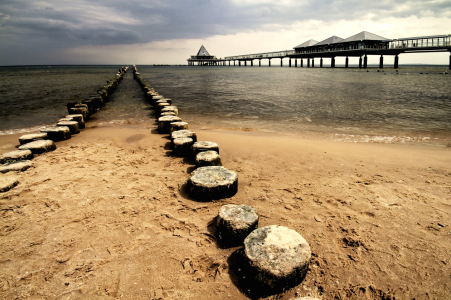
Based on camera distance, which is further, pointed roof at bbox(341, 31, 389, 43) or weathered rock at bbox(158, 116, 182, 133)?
pointed roof at bbox(341, 31, 389, 43)

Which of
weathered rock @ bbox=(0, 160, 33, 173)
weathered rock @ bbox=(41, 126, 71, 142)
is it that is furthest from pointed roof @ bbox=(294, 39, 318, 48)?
weathered rock @ bbox=(0, 160, 33, 173)

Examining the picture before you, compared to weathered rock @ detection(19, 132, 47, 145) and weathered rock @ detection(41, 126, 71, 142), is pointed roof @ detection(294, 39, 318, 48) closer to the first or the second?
weathered rock @ detection(41, 126, 71, 142)

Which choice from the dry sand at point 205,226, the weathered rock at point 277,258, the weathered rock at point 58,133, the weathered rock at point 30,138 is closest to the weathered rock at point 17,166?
the dry sand at point 205,226

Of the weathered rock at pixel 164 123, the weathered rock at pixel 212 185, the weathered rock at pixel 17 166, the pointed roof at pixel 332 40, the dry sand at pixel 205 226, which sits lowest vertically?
the dry sand at pixel 205 226

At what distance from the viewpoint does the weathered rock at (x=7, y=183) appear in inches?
135

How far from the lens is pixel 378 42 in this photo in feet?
143

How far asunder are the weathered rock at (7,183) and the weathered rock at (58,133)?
8.29ft

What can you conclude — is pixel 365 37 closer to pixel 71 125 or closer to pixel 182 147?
pixel 182 147

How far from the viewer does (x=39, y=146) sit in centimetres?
503

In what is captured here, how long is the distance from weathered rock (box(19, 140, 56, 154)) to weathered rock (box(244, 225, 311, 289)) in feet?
16.9

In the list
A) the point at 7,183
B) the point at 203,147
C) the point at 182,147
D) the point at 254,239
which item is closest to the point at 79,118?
the point at 7,183

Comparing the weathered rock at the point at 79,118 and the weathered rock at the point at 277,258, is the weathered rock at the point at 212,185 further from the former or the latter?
the weathered rock at the point at 79,118

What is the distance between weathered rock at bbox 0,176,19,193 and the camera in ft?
11.2

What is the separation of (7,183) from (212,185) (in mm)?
3130
